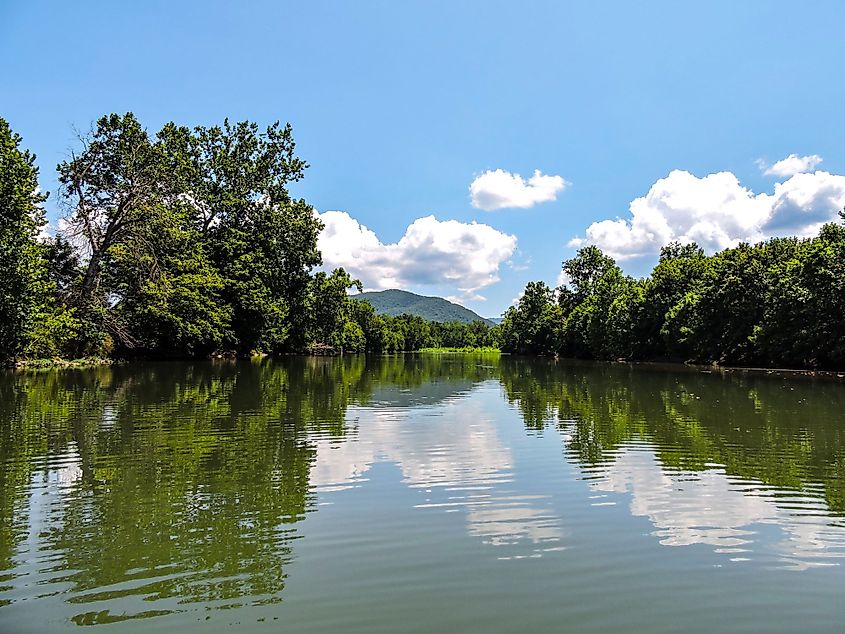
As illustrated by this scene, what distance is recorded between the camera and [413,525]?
7344mm

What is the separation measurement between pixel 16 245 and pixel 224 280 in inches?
914

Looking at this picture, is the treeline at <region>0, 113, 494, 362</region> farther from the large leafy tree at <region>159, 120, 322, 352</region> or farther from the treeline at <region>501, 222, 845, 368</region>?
the treeline at <region>501, 222, 845, 368</region>

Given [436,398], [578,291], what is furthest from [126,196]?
[578,291]

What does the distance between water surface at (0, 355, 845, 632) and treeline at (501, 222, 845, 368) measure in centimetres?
3074

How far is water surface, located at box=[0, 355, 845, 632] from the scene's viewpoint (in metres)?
5.04

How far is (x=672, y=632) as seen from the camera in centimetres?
473

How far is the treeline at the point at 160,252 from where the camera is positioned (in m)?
30.3

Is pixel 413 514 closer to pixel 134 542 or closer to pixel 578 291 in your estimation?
pixel 134 542

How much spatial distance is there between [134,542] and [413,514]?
3.22 meters

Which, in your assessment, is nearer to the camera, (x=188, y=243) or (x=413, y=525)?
(x=413, y=525)

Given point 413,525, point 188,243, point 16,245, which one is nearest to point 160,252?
point 188,243

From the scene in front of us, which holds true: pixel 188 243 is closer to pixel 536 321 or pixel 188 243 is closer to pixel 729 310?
pixel 729 310

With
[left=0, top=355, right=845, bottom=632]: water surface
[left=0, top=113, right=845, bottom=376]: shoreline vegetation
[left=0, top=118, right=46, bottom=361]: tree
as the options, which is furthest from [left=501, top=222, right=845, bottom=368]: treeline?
[left=0, top=118, right=46, bottom=361]: tree

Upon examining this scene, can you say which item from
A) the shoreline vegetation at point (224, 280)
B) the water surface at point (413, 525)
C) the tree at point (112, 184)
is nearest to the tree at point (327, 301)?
the shoreline vegetation at point (224, 280)
